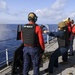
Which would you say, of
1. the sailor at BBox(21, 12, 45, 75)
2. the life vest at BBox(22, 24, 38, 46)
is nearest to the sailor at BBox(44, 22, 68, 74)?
the sailor at BBox(21, 12, 45, 75)

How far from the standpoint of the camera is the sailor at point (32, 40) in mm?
6037

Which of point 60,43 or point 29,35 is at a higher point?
point 29,35

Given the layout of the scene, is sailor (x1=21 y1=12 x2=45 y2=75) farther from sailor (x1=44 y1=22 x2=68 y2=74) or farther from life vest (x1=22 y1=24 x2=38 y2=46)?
sailor (x1=44 y1=22 x2=68 y2=74)

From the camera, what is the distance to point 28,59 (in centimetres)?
643

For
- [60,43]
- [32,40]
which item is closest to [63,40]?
[60,43]

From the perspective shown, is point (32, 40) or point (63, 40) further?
point (63, 40)

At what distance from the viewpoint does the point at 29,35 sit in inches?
242

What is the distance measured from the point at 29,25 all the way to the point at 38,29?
0.93ft

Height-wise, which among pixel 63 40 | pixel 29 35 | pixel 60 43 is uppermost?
pixel 29 35

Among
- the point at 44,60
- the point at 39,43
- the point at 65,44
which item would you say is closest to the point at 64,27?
the point at 65,44

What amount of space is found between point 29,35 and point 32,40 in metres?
0.16

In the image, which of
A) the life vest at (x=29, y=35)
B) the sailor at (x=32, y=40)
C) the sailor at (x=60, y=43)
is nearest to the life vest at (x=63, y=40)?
the sailor at (x=60, y=43)

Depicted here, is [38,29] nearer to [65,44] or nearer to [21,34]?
[21,34]

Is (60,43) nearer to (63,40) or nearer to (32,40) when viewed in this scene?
(63,40)
